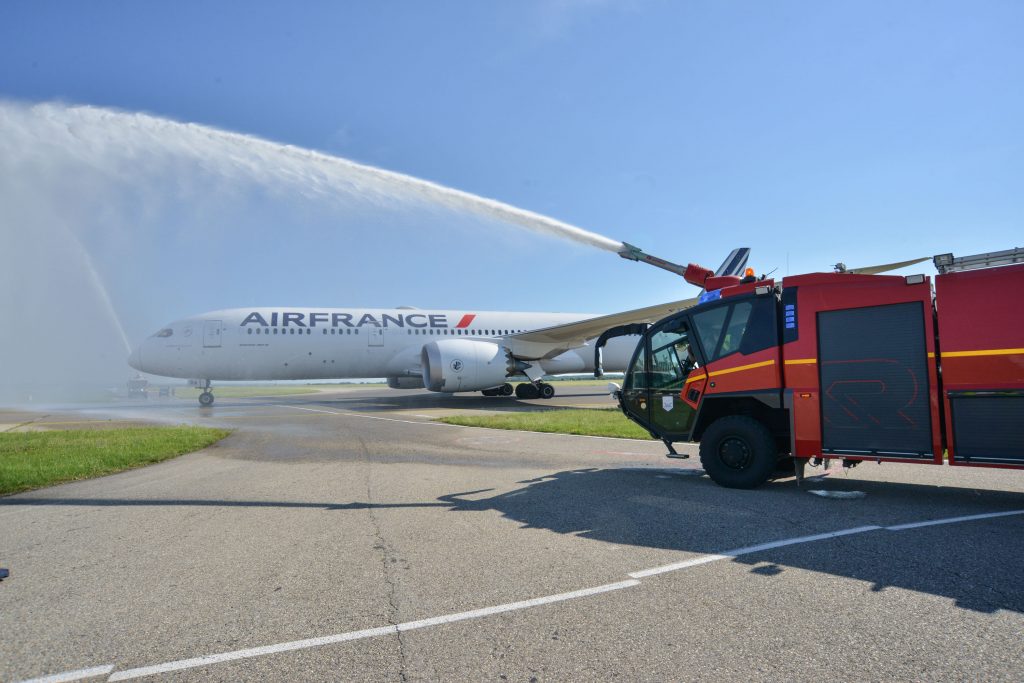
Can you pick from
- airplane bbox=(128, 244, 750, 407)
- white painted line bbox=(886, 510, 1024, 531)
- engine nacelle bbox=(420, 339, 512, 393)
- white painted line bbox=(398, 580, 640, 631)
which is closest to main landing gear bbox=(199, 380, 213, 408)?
airplane bbox=(128, 244, 750, 407)

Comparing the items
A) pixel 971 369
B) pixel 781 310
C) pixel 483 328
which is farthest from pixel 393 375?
pixel 971 369

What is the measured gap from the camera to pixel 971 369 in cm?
611

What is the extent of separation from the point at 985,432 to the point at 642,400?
4106 millimetres

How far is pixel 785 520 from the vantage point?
5.74 metres

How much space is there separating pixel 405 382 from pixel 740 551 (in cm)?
2568

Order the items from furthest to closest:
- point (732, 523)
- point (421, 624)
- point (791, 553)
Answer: point (732, 523), point (791, 553), point (421, 624)

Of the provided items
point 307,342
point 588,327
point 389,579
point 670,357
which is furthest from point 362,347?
point 389,579

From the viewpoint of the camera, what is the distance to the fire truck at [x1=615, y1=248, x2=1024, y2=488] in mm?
6035

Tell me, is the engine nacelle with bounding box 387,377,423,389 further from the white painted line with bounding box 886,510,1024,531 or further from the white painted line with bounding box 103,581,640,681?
the white painted line with bounding box 103,581,640,681

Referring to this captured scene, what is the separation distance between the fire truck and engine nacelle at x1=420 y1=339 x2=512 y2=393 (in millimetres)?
15738

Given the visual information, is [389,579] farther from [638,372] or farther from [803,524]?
[638,372]

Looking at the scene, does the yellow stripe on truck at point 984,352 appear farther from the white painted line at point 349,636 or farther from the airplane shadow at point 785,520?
the white painted line at point 349,636

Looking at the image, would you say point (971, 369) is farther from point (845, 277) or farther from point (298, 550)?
point (298, 550)

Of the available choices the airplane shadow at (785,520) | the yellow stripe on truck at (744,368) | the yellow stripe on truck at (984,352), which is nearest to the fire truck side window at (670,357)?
the yellow stripe on truck at (744,368)
